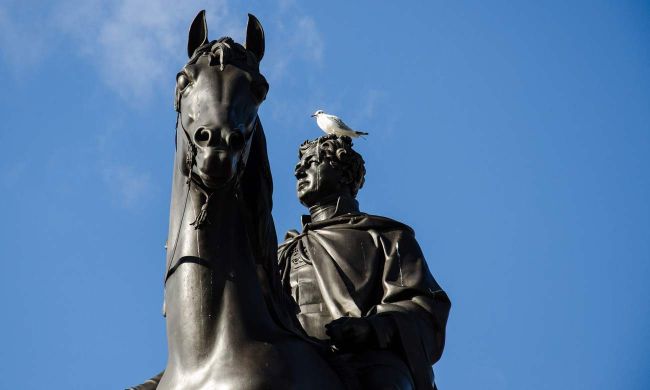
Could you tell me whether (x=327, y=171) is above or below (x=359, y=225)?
above

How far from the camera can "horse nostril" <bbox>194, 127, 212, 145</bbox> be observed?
7660 millimetres

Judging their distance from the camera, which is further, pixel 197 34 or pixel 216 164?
pixel 197 34

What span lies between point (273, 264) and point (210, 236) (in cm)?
66

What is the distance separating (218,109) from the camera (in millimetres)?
7859

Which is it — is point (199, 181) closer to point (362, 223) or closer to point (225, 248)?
point (225, 248)

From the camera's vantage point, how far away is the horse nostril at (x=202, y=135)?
25.1ft

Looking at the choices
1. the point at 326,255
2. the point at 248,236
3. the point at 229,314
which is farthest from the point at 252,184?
the point at 326,255

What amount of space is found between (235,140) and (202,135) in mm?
202

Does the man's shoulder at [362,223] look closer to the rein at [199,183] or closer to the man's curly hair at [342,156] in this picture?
the man's curly hair at [342,156]

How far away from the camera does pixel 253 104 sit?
8156 millimetres

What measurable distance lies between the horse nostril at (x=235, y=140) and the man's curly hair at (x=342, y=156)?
13.4 feet

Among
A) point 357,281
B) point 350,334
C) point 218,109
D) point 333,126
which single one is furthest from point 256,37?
point 333,126

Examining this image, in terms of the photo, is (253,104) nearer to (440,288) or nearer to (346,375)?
(346,375)

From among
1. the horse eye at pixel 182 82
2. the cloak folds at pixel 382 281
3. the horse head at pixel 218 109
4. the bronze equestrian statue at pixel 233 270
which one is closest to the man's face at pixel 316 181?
the cloak folds at pixel 382 281
